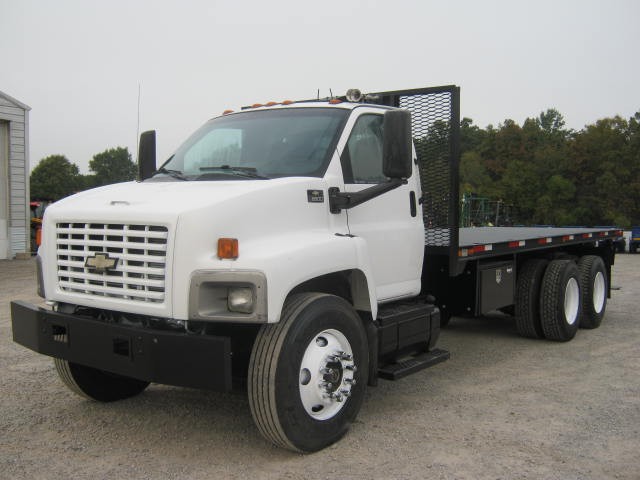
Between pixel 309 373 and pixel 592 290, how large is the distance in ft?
19.1

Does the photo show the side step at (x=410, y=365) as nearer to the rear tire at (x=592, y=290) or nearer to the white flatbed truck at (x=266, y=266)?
the white flatbed truck at (x=266, y=266)

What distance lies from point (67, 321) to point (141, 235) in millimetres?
836

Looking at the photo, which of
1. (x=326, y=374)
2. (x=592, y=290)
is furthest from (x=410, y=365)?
(x=592, y=290)

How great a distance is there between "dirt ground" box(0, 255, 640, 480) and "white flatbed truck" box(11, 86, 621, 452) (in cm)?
29

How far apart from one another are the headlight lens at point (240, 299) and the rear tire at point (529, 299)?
16.1 ft

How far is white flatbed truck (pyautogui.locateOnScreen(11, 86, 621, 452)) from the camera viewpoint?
148 inches

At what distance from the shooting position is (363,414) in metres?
5.00

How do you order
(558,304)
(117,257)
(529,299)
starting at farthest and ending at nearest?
(529,299) < (558,304) < (117,257)

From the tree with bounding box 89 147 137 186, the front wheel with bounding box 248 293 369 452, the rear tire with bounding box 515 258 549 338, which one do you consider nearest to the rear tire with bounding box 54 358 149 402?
the front wheel with bounding box 248 293 369 452

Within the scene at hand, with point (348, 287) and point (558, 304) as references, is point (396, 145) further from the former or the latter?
point (558, 304)

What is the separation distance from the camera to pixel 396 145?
14.4 ft

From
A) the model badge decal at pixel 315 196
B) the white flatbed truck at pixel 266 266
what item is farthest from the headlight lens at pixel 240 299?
the model badge decal at pixel 315 196

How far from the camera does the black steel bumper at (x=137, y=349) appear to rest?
12.0ft

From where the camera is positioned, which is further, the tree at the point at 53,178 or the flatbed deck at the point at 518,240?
the tree at the point at 53,178
